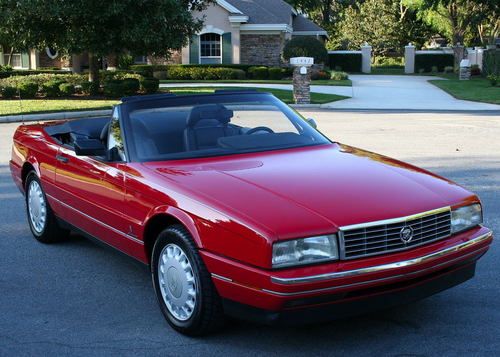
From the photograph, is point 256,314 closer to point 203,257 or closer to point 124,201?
point 203,257

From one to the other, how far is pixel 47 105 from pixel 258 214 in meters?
19.3

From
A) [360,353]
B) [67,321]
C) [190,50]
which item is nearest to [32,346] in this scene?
[67,321]

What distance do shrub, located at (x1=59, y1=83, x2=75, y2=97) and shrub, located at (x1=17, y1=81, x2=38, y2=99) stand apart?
0.92 meters

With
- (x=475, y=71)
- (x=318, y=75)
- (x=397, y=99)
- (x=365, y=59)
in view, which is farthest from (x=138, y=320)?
(x=365, y=59)

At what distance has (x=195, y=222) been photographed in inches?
161

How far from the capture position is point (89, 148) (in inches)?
206

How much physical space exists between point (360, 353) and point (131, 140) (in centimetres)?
232

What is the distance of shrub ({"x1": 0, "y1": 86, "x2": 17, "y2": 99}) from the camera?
2420 centimetres

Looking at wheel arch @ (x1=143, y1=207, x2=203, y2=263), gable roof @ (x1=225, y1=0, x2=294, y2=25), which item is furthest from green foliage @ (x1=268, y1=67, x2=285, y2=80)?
wheel arch @ (x1=143, y1=207, x2=203, y2=263)

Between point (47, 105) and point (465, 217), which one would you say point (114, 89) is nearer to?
point (47, 105)

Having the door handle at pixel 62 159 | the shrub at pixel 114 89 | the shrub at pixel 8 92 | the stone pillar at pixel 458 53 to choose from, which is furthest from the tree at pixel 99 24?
the stone pillar at pixel 458 53

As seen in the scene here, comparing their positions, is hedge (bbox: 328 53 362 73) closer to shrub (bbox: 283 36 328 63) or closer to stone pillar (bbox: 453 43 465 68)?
stone pillar (bbox: 453 43 465 68)

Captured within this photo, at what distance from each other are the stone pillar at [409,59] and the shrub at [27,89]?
34184 mm

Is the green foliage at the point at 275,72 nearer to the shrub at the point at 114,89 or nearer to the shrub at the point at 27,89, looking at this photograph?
the shrub at the point at 114,89
